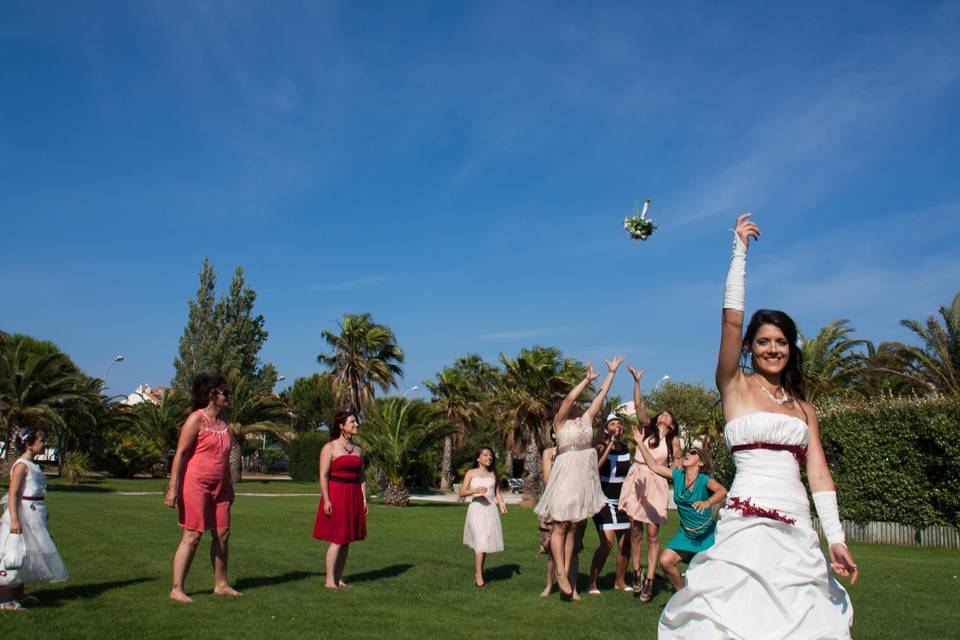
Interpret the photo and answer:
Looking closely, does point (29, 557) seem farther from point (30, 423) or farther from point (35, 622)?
point (30, 423)

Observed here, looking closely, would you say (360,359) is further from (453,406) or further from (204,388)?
(204,388)

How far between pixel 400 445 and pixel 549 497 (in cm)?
2430

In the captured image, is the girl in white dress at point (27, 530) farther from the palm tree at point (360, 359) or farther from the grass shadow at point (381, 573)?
the palm tree at point (360, 359)

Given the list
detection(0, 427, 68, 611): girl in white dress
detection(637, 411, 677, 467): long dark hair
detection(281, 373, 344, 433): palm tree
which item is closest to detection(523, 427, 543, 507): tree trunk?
detection(637, 411, 677, 467): long dark hair

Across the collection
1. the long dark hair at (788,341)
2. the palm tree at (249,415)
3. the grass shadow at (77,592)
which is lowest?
the grass shadow at (77,592)

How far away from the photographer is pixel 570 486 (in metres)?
9.21

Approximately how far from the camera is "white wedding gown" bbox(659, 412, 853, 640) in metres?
3.64

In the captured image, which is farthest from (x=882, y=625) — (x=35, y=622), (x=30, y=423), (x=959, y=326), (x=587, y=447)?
(x=30, y=423)

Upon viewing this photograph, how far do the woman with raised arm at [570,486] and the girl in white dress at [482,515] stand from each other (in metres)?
1.34

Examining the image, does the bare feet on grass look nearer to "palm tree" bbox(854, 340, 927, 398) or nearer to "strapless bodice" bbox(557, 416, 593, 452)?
"strapless bodice" bbox(557, 416, 593, 452)

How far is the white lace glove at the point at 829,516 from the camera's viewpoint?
396 centimetres

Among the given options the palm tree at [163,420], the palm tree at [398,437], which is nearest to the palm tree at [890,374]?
the palm tree at [398,437]

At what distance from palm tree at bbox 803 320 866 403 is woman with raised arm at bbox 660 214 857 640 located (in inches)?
1381

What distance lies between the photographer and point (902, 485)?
1936 cm
